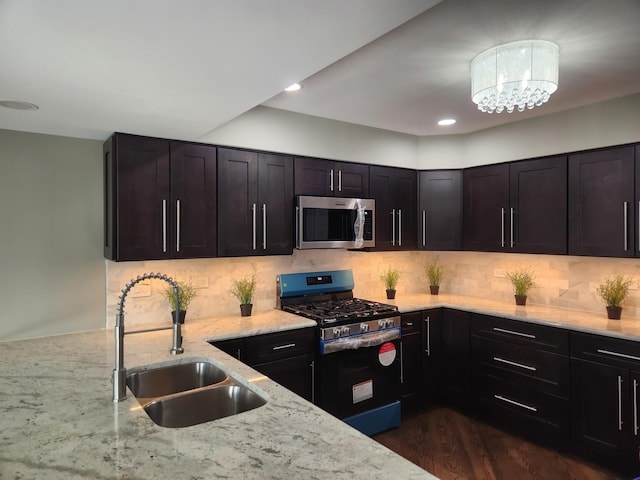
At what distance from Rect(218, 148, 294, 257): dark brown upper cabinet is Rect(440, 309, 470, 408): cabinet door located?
1.60 metres

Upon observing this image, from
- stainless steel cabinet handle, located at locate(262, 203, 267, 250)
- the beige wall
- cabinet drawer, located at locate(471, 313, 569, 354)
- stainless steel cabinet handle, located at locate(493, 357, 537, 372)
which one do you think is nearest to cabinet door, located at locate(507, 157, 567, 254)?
cabinet drawer, located at locate(471, 313, 569, 354)

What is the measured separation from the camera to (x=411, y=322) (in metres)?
3.56

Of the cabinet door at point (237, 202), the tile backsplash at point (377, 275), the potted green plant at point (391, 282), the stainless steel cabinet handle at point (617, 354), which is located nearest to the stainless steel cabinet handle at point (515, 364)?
the stainless steel cabinet handle at point (617, 354)

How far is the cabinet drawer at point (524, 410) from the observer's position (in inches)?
117

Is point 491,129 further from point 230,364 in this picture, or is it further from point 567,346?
point 230,364

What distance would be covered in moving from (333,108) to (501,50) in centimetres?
135

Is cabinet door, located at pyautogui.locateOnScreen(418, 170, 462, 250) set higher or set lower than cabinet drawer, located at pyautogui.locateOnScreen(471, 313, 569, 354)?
higher

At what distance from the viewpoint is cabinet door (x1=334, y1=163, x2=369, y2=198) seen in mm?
3533

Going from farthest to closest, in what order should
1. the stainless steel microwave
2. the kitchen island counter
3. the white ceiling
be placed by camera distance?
the stainless steel microwave, the white ceiling, the kitchen island counter

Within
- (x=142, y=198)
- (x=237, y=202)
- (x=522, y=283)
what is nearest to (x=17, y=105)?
(x=142, y=198)

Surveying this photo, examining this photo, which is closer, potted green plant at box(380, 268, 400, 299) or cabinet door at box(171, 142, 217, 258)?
cabinet door at box(171, 142, 217, 258)

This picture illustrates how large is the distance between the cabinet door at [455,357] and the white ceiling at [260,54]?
1.83 m

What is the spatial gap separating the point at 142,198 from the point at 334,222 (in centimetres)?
147

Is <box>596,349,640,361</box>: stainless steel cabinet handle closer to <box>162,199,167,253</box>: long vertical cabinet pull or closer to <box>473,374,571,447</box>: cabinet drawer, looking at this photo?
<box>473,374,571,447</box>: cabinet drawer
